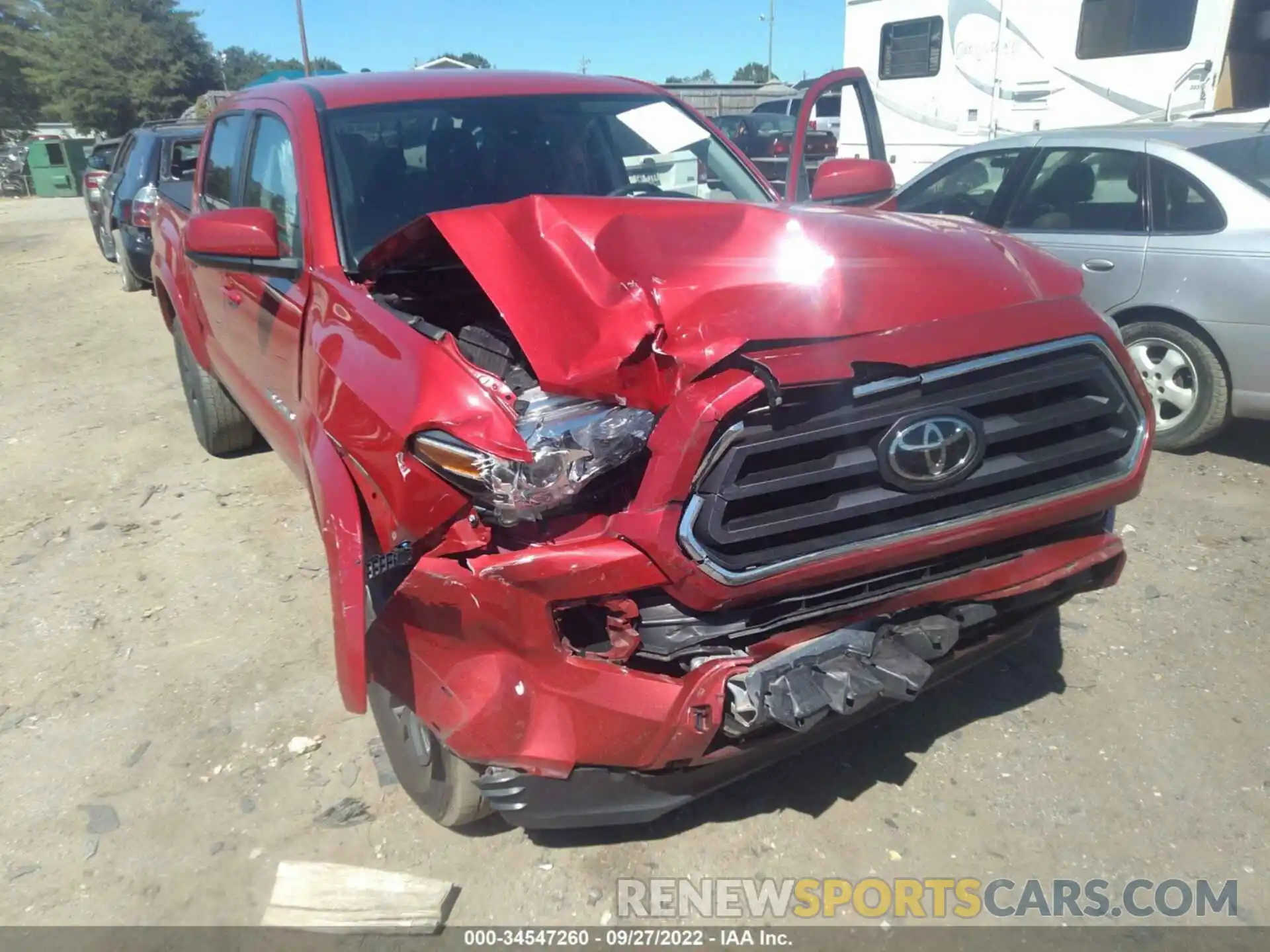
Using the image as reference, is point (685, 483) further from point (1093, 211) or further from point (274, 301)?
point (1093, 211)

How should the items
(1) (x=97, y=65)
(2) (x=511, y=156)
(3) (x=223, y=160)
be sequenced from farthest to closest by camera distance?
(1) (x=97, y=65)
(3) (x=223, y=160)
(2) (x=511, y=156)

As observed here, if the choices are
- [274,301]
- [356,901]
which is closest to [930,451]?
[356,901]

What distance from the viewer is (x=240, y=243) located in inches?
115

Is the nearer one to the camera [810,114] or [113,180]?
[810,114]

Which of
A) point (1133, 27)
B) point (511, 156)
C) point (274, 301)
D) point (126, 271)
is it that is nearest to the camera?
point (274, 301)

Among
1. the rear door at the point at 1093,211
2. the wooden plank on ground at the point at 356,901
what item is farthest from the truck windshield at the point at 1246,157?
the wooden plank on ground at the point at 356,901

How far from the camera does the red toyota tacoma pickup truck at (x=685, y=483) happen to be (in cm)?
201

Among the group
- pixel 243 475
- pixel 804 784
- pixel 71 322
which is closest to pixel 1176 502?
pixel 804 784

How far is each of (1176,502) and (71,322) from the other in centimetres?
996

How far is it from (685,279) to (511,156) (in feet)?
5.26

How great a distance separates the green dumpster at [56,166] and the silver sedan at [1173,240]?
1183 inches

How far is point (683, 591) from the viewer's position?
1999mm

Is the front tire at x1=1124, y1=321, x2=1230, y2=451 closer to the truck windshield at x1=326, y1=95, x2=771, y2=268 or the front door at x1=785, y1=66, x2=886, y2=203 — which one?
the front door at x1=785, y1=66, x2=886, y2=203

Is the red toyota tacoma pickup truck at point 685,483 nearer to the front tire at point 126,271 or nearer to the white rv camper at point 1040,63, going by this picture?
the white rv camper at point 1040,63
